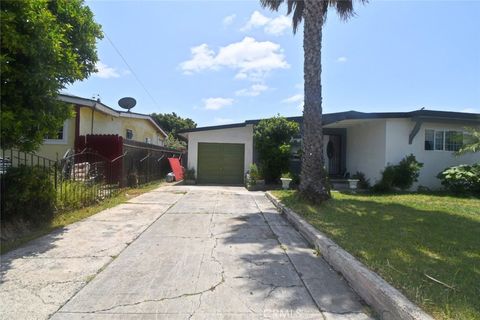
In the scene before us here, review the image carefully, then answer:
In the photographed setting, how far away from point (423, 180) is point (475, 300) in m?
14.3

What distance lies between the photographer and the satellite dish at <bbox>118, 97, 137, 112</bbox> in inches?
920

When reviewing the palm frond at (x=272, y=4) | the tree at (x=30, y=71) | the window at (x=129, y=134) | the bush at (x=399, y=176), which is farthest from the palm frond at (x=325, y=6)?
the window at (x=129, y=134)

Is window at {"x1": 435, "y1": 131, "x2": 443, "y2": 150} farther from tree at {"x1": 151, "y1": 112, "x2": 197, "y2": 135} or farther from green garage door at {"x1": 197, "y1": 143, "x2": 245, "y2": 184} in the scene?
tree at {"x1": 151, "y1": 112, "x2": 197, "y2": 135}

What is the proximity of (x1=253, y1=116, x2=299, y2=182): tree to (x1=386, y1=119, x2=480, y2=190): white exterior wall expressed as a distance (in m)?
4.16

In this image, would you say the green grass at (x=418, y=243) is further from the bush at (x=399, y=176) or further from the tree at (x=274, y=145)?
the tree at (x=274, y=145)

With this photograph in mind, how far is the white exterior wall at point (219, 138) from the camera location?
20641 millimetres

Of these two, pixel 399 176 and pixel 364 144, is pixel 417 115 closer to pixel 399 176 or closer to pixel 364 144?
pixel 399 176

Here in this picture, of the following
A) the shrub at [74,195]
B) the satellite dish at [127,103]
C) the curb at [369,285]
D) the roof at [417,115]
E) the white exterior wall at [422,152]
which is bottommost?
the curb at [369,285]

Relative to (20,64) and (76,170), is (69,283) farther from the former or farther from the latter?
(76,170)

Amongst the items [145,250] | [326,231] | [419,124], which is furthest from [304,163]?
[419,124]

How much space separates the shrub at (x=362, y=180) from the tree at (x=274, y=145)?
3.42 meters

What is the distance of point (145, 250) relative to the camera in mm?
6340

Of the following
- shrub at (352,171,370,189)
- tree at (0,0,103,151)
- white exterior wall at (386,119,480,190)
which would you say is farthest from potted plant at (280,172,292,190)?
tree at (0,0,103,151)

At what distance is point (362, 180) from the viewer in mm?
18062
